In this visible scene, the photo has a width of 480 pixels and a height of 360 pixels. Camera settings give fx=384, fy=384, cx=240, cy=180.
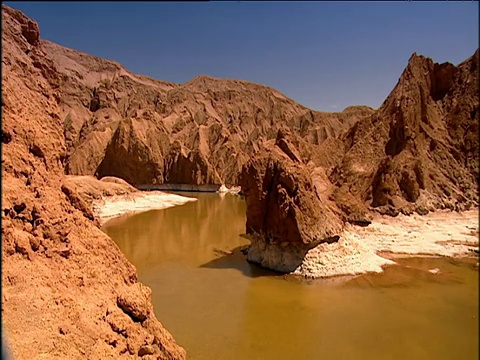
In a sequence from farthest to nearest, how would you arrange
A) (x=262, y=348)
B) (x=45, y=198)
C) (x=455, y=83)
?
(x=455, y=83), (x=262, y=348), (x=45, y=198)

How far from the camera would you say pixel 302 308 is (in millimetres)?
13211

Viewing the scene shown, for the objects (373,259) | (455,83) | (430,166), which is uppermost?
(455,83)

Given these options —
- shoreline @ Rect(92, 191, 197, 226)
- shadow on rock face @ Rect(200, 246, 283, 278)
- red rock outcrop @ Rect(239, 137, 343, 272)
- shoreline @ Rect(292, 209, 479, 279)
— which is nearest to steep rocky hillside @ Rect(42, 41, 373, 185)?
shoreline @ Rect(92, 191, 197, 226)

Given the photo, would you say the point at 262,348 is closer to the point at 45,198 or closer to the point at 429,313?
the point at 429,313

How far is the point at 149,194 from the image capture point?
5012 cm

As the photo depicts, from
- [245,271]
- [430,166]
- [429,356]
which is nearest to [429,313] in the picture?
[429,356]

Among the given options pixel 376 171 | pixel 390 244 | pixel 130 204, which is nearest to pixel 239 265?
pixel 390 244

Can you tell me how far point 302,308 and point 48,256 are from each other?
9761 millimetres

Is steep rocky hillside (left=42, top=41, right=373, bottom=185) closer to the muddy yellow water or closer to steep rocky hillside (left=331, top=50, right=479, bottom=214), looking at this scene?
the muddy yellow water

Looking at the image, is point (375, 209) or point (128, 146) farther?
point (128, 146)

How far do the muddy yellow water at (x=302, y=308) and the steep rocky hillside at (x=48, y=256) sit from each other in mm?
4684

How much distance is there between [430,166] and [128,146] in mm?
51585

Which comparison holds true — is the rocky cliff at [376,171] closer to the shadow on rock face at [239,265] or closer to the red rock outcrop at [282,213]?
the red rock outcrop at [282,213]

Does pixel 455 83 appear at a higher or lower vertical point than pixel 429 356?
higher
